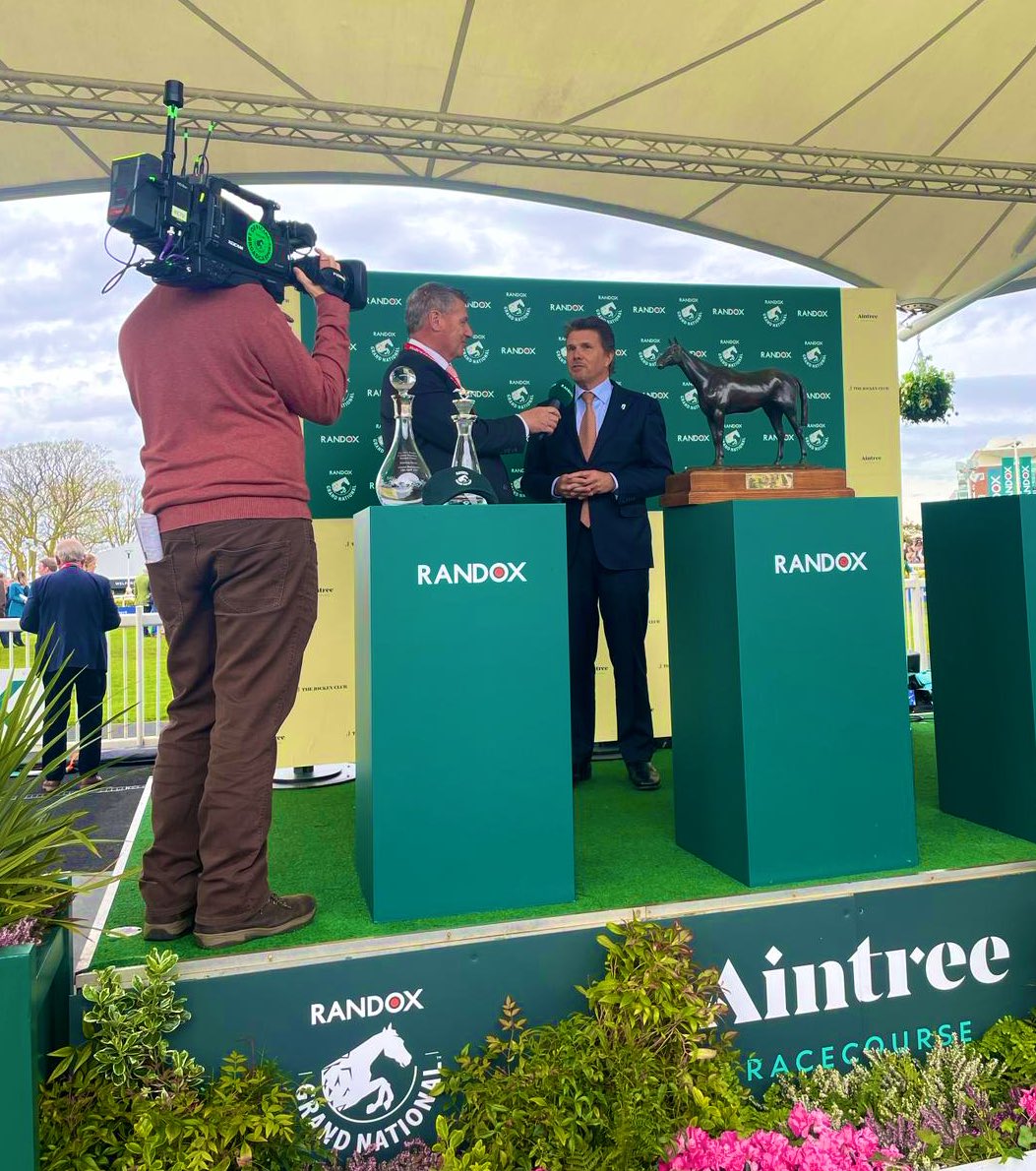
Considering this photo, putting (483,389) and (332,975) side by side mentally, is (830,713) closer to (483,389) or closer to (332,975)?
(332,975)

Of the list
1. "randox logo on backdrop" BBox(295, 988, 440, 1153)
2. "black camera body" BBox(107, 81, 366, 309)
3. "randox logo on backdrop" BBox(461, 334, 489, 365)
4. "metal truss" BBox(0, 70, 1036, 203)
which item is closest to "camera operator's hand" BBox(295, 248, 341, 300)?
"black camera body" BBox(107, 81, 366, 309)

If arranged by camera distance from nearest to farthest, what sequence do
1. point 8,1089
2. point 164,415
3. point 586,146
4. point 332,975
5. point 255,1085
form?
point 8,1089 < point 255,1085 < point 332,975 < point 164,415 < point 586,146

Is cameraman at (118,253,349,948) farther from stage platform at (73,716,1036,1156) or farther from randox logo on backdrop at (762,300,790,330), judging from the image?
randox logo on backdrop at (762,300,790,330)

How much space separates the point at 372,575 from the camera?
67.3 inches

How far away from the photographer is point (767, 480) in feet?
6.59

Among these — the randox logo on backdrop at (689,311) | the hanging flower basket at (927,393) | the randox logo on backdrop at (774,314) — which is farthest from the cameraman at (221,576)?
the hanging flower basket at (927,393)

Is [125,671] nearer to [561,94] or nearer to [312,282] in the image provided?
[561,94]

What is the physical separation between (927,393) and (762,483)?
4997mm

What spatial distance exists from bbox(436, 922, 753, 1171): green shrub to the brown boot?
399mm

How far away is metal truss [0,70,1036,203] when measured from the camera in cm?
399

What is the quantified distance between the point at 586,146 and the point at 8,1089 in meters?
4.67

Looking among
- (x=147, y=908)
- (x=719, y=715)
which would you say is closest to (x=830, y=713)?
(x=719, y=715)

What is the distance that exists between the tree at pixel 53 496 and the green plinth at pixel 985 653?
16.4 metres

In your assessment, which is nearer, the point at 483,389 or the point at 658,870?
the point at 658,870
